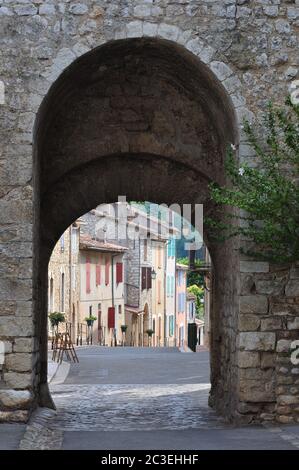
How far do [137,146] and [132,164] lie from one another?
17.0 inches

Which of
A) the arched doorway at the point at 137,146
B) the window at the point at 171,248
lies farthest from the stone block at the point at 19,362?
the window at the point at 171,248

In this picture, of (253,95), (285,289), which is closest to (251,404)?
(285,289)

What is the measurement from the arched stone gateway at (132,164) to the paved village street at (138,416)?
1.29ft

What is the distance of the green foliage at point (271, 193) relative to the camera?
358 inches

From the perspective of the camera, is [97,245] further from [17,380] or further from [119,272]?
[17,380]

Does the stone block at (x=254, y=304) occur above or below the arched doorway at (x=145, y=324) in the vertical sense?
above

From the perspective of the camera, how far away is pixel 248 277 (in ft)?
32.8

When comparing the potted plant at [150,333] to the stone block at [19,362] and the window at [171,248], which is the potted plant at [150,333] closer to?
the window at [171,248]

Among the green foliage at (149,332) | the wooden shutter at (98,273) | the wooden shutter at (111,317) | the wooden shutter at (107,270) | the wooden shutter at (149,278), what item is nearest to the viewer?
the wooden shutter at (98,273)

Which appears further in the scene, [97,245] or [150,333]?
[150,333]

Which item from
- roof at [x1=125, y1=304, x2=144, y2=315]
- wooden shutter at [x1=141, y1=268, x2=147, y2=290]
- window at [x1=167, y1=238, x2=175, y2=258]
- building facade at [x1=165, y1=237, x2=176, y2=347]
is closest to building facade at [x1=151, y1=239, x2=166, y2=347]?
building facade at [x1=165, y1=237, x2=176, y2=347]

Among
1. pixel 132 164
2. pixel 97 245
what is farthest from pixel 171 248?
pixel 132 164

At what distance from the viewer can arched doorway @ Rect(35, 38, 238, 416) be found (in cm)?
1077

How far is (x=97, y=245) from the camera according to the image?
1674 inches
